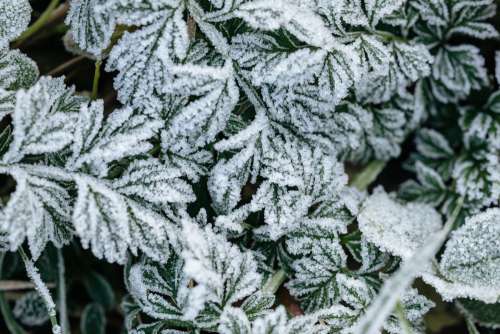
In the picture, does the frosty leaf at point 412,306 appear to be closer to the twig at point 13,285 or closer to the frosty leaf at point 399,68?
the frosty leaf at point 399,68

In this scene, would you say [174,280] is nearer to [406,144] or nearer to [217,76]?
[217,76]

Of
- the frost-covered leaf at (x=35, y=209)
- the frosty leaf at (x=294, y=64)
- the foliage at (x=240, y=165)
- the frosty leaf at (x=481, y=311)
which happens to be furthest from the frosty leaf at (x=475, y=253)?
the frost-covered leaf at (x=35, y=209)

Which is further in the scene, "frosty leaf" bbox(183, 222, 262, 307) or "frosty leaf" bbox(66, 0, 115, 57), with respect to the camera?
"frosty leaf" bbox(66, 0, 115, 57)

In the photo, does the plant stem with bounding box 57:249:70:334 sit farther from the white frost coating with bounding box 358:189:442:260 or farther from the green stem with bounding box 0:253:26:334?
the white frost coating with bounding box 358:189:442:260

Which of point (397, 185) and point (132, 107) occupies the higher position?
point (132, 107)

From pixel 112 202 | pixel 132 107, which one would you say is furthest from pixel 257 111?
pixel 112 202

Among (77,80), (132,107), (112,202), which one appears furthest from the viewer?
(77,80)

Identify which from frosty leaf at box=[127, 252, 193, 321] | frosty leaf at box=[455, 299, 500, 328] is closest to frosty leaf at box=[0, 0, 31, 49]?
frosty leaf at box=[127, 252, 193, 321]
